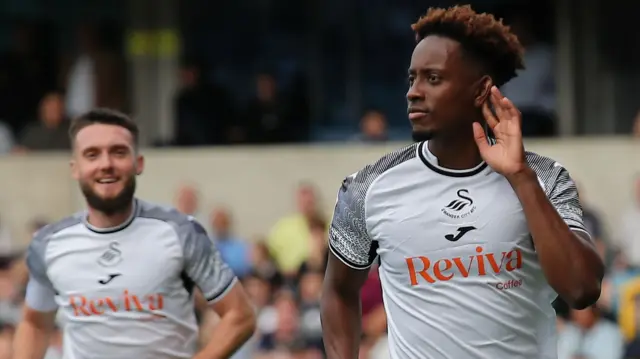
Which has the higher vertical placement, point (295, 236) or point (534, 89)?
point (534, 89)

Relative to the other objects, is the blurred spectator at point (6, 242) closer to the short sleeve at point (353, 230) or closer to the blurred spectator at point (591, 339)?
the blurred spectator at point (591, 339)

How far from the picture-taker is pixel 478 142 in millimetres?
4898

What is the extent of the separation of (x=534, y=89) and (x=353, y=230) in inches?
368

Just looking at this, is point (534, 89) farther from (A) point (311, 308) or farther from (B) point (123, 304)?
(B) point (123, 304)

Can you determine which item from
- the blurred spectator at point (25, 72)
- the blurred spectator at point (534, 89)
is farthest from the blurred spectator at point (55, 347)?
the blurred spectator at point (25, 72)

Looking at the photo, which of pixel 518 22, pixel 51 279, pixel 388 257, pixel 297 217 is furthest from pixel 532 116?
pixel 388 257

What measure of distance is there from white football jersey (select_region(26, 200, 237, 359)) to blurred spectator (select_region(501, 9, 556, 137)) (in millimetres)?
7818

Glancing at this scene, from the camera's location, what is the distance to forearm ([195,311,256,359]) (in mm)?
6320

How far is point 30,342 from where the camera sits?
22.0 feet

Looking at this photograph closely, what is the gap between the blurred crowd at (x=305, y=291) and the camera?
34.9 feet

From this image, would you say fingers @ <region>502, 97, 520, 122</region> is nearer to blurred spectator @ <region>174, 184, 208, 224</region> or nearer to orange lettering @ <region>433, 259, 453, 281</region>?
orange lettering @ <region>433, 259, 453, 281</region>

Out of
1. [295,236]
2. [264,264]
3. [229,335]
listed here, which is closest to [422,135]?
[229,335]

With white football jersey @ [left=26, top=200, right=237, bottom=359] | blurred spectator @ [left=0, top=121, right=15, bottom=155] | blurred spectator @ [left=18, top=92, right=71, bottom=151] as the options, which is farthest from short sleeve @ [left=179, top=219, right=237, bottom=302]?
blurred spectator @ [left=0, top=121, right=15, bottom=155]

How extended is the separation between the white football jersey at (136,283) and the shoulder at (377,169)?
4.52ft
